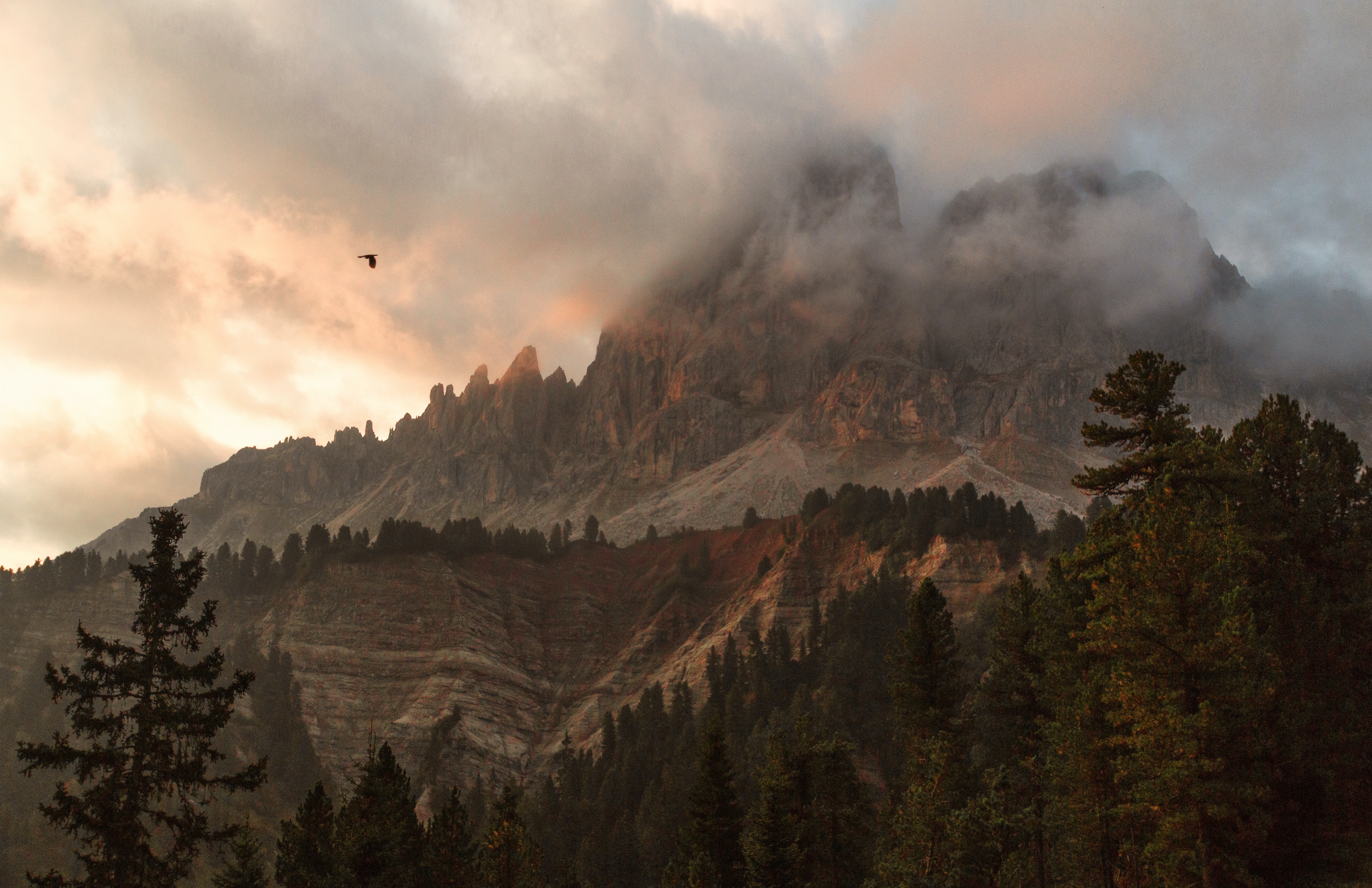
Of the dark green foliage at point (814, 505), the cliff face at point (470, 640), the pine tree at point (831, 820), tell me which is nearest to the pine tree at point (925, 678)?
the pine tree at point (831, 820)

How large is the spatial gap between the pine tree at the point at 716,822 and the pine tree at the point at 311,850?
1392 cm

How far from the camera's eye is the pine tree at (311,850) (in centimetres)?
3500

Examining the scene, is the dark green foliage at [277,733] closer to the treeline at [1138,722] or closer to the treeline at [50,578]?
the treeline at [50,578]

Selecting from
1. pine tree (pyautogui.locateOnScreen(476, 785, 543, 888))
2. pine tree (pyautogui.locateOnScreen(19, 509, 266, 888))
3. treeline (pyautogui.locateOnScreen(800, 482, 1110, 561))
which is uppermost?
treeline (pyautogui.locateOnScreen(800, 482, 1110, 561))

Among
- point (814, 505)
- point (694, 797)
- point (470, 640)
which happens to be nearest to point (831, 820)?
point (694, 797)

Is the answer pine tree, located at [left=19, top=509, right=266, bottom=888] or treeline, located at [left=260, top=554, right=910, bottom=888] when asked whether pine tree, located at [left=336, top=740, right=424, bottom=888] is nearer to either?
treeline, located at [left=260, top=554, right=910, bottom=888]

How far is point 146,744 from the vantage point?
2666cm

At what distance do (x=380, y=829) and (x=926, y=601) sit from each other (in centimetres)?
2574

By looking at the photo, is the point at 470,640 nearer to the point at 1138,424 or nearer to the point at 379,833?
the point at 379,833

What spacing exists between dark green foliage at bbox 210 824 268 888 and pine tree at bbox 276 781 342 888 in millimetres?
764

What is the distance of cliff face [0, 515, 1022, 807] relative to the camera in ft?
518

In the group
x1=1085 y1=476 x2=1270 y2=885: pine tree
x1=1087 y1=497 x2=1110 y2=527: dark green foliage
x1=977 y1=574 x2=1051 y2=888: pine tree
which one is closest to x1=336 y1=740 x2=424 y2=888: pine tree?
x1=977 y1=574 x2=1051 y2=888: pine tree

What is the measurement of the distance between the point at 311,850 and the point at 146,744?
1186 centimetres

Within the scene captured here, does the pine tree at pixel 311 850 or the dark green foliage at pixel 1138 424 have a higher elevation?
the dark green foliage at pixel 1138 424
